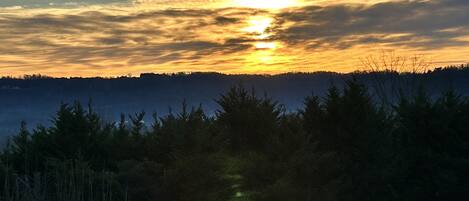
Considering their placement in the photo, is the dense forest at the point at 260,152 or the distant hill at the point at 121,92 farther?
the distant hill at the point at 121,92

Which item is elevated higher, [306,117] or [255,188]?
[306,117]

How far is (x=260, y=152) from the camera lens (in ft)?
49.1

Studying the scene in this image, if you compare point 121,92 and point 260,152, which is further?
point 121,92

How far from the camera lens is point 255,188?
46.2ft

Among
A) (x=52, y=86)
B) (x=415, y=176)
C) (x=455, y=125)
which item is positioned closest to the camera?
(x=415, y=176)

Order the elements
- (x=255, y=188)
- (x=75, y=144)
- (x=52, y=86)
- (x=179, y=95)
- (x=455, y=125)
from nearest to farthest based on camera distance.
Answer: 1. (x=255, y=188)
2. (x=75, y=144)
3. (x=455, y=125)
4. (x=179, y=95)
5. (x=52, y=86)

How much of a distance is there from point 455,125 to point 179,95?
109 metres

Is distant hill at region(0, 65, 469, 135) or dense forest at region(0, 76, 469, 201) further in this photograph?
distant hill at region(0, 65, 469, 135)

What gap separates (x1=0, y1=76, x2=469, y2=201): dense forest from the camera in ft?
43.1

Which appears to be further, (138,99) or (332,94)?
(138,99)

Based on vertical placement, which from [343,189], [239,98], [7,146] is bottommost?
[343,189]

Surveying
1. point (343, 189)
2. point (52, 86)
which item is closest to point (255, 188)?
point (343, 189)

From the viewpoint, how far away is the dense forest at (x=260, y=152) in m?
13.1

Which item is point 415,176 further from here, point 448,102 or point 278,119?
point 278,119
